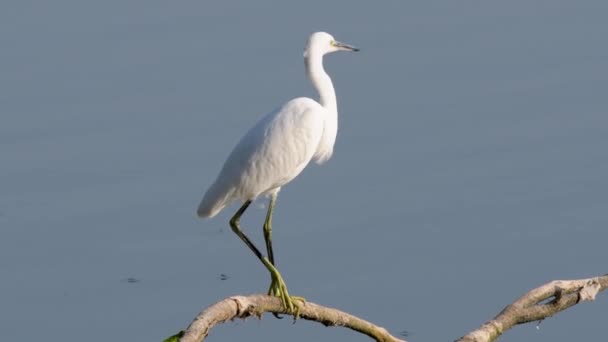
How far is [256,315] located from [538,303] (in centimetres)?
128

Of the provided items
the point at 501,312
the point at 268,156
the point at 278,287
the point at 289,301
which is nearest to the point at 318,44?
the point at 268,156

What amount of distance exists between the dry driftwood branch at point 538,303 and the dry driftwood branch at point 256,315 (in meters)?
0.40

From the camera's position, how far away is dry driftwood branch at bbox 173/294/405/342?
4895 mm

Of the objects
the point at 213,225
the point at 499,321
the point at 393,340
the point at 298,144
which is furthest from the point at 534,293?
the point at 213,225

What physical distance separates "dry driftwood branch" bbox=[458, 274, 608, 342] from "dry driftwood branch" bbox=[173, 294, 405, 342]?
15.6 inches

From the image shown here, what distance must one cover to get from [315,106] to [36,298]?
8.59 feet

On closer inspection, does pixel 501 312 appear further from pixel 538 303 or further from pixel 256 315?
pixel 256 315

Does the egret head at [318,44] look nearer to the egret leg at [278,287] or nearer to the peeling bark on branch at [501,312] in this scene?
the egret leg at [278,287]

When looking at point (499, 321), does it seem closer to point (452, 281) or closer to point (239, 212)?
point (239, 212)

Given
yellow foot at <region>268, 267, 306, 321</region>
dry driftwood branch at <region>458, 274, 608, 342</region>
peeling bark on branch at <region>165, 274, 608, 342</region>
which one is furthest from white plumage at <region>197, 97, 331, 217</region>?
dry driftwood branch at <region>458, 274, 608, 342</region>

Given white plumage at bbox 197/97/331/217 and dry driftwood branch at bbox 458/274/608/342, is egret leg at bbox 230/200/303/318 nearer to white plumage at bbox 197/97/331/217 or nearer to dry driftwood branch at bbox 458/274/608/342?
white plumage at bbox 197/97/331/217

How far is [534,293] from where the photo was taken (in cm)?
588

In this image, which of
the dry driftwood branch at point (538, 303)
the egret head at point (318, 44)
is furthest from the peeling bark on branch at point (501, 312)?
the egret head at point (318, 44)

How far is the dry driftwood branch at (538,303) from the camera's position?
579 centimetres
